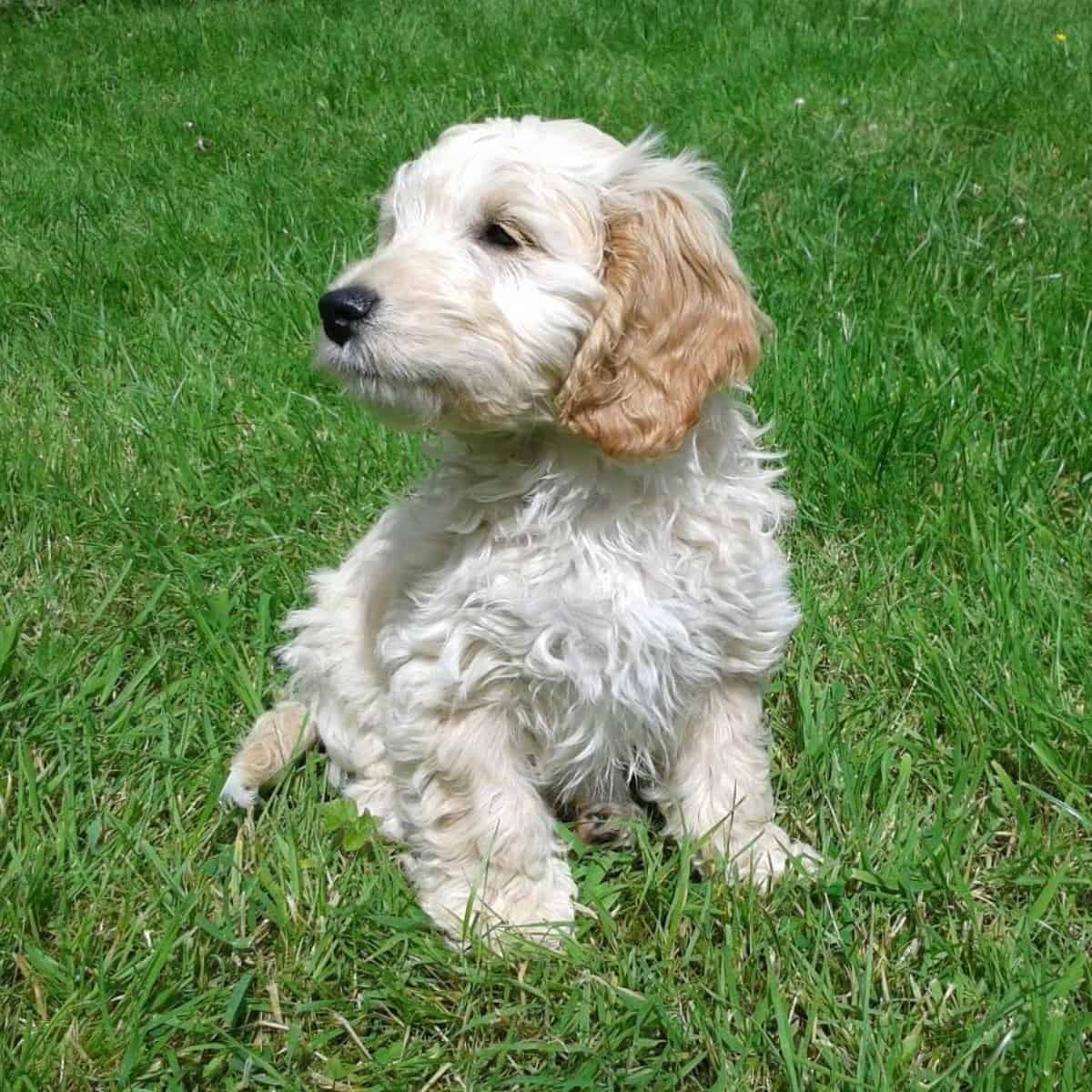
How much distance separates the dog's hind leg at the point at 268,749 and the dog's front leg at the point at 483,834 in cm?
31

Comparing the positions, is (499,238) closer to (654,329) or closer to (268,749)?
(654,329)

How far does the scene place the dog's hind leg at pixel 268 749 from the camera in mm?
2277

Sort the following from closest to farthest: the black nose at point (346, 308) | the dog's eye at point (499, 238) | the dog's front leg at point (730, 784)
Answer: the black nose at point (346, 308)
the dog's eye at point (499, 238)
the dog's front leg at point (730, 784)

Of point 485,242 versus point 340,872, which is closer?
point 485,242

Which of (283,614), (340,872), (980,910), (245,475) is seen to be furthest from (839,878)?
(245,475)

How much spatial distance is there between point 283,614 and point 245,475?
0.67 metres

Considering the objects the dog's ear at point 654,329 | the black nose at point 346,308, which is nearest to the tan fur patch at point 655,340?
the dog's ear at point 654,329

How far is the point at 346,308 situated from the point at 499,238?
12.7 inches

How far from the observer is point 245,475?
3393mm

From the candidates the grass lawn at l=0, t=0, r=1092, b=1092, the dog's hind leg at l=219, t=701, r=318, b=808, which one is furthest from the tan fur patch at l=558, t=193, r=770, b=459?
the dog's hind leg at l=219, t=701, r=318, b=808

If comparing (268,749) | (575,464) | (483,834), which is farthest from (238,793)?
(575,464)

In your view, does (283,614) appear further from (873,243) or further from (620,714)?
(873,243)

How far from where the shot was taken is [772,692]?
102 inches

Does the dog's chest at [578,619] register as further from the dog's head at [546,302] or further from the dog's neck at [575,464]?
the dog's head at [546,302]
